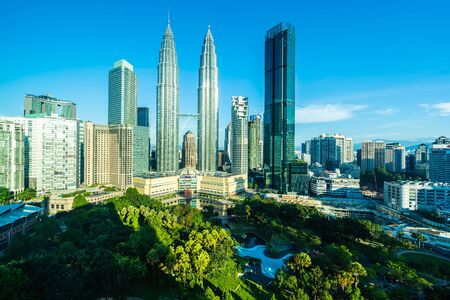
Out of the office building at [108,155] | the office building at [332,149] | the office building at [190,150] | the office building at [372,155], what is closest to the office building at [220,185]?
the office building at [108,155]

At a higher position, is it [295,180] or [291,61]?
[291,61]

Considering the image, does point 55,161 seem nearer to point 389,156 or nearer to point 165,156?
point 165,156

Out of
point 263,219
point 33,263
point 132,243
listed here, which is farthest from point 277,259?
point 33,263

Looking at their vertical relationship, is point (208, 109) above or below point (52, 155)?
above

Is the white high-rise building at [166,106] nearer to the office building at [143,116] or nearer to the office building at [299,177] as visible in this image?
the office building at [143,116]

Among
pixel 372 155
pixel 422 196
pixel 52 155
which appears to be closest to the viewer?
pixel 422 196

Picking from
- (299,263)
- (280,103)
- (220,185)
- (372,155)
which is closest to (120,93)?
(220,185)

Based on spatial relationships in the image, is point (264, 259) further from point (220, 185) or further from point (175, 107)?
point (175, 107)
